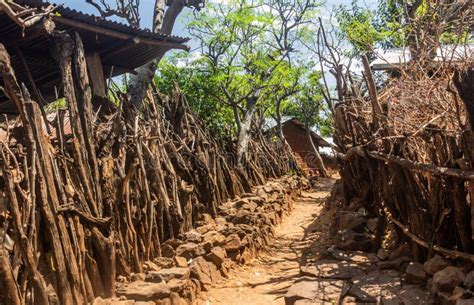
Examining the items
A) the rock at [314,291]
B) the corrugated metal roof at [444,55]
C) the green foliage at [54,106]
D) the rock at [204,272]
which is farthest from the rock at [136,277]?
the corrugated metal roof at [444,55]

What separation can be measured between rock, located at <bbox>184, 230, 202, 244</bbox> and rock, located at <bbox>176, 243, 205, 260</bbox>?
17 cm

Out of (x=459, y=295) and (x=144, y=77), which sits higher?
(x=144, y=77)

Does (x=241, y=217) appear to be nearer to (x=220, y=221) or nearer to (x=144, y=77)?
(x=220, y=221)

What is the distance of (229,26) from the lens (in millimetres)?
14031

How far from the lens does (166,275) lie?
421 centimetres

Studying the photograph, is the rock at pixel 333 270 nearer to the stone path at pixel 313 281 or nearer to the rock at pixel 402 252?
the stone path at pixel 313 281

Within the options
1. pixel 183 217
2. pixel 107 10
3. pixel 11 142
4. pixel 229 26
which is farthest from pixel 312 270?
pixel 229 26

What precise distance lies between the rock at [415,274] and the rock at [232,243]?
2.46 m

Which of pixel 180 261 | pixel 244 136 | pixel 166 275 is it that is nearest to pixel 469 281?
pixel 166 275

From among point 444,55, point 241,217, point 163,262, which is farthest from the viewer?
point 241,217

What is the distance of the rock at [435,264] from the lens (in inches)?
136

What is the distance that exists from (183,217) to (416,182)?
2.98 m

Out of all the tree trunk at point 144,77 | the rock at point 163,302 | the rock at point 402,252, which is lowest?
the rock at point 402,252

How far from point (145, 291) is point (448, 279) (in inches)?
96.8
